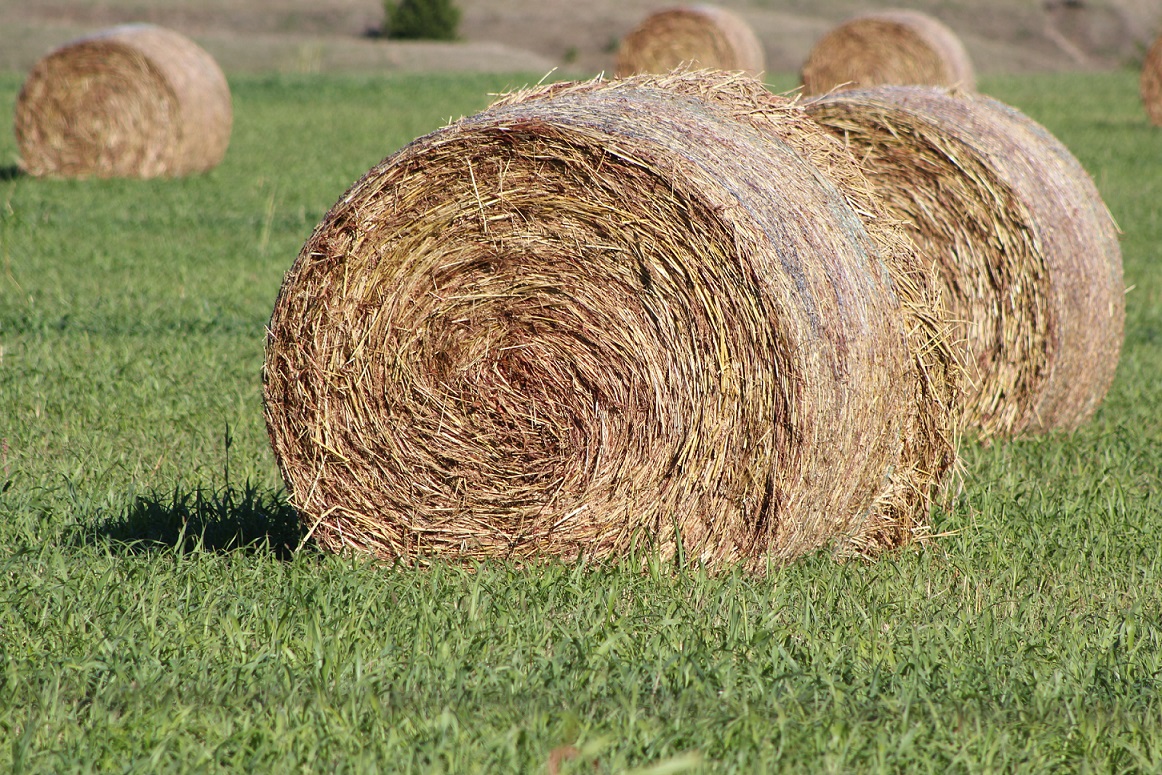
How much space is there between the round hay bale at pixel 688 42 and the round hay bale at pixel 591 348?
60.5 ft

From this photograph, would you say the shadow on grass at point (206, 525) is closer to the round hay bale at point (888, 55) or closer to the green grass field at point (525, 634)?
the green grass field at point (525, 634)

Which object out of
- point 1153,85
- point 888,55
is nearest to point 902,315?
point 888,55

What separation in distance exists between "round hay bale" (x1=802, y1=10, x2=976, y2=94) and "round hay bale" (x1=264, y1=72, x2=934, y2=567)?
636 inches

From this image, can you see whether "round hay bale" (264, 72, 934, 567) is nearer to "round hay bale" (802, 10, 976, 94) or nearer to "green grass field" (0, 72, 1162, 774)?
"green grass field" (0, 72, 1162, 774)

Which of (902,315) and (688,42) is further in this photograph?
(688,42)

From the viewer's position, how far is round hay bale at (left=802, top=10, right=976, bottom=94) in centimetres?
1950

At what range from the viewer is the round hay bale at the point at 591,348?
159 inches

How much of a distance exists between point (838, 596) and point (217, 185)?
11756 millimetres

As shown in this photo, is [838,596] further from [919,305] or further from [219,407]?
[219,407]

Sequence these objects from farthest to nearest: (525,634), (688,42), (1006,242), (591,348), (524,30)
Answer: (524,30), (688,42), (1006,242), (591,348), (525,634)

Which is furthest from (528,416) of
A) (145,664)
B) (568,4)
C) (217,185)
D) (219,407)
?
(568,4)

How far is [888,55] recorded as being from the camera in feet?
66.2

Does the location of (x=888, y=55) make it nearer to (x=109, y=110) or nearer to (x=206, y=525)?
(x=109, y=110)

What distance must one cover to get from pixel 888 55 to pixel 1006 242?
15.2m
